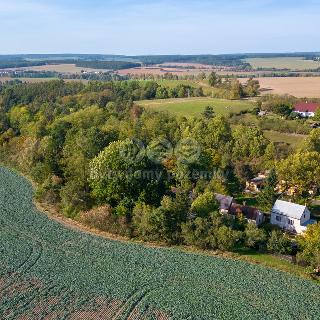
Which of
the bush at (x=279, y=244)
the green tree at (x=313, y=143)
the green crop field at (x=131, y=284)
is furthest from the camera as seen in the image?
the green tree at (x=313, y=143)

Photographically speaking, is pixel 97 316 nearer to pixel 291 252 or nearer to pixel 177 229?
pixel 177 229

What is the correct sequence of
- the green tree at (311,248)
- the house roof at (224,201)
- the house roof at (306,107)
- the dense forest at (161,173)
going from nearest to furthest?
the green tree at (311,248)
the dense forest at (161,173)
the house roof at (224,201)
the house roof at (306,107)

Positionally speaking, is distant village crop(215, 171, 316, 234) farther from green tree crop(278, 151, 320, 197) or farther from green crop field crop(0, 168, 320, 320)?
green crop field crop(0, 168, 320, 320)

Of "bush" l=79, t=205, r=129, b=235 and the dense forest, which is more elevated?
the dense forest

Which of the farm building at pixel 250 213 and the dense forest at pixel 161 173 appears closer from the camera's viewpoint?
the dense forest at pixel 161 173

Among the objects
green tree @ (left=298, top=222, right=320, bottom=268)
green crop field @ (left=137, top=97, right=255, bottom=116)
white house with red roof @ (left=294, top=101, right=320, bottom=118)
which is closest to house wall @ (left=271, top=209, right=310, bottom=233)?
green tree @ (left=298, top=222, right=320, bottom=268)

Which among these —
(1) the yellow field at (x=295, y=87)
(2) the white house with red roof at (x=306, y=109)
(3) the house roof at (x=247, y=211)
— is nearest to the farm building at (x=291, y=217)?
(3) the house roof at (x=247, y=211)

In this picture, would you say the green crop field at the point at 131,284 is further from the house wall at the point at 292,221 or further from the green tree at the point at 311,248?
the house wall at the point at 292,221
